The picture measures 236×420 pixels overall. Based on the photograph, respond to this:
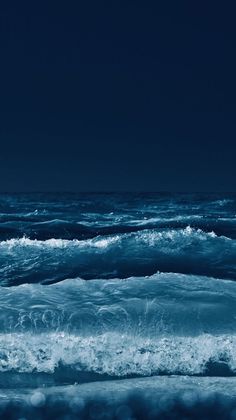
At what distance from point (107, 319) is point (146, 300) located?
1011mm

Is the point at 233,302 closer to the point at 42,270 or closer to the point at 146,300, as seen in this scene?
the point at 146,300

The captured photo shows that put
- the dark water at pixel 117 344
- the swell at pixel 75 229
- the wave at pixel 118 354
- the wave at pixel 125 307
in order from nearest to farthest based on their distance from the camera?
the dark water at pixel 117 344 < the wave at pixel 118 354 < the wave at pixel 125 307 < the swell at pixel 75 229

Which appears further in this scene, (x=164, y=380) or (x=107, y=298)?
(x=107, y=298)

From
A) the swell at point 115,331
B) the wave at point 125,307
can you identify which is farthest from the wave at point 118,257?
the swell at point 115,331

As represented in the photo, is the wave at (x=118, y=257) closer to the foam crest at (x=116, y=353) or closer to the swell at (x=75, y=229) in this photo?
the swell at (x=75, y=229)

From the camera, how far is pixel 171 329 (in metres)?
6.18

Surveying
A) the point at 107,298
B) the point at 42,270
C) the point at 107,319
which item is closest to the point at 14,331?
the point at 107,319

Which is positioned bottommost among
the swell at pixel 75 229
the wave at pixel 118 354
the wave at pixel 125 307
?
the wave at pixel 118 354

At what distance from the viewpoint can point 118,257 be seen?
486 inches

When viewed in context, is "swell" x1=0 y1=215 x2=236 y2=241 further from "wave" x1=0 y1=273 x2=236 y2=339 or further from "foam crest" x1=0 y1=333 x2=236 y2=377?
"foam crest" x1=0 y1=333 x2=236 y2=377

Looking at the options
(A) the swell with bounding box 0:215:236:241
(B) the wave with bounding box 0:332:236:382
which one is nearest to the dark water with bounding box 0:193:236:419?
(B) the wave with bounding box 0:332:236:382

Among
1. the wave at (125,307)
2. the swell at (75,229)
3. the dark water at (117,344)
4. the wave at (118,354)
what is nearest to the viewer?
the dark water at (117,344)

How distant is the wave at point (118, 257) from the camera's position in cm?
1051

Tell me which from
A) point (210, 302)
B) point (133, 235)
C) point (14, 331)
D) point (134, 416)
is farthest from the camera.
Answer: point (133, 235)
